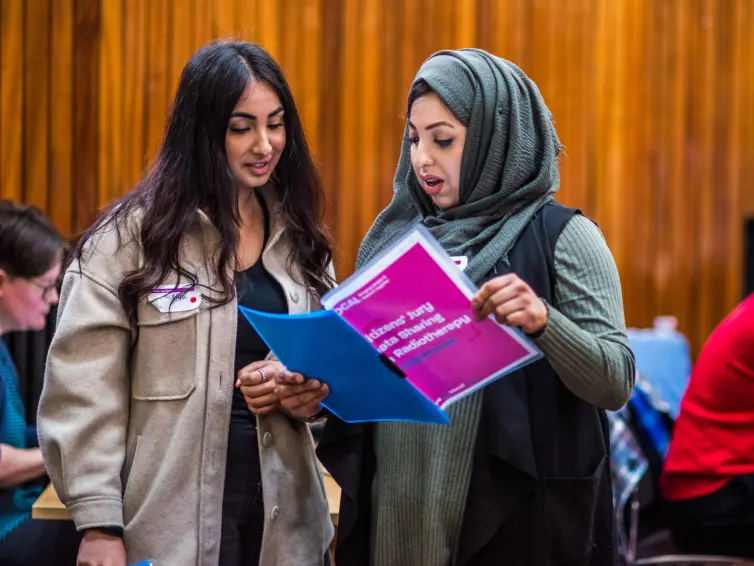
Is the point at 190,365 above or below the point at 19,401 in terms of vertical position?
above

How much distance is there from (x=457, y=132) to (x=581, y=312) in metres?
0.37

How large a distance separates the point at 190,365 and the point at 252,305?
0.57ft

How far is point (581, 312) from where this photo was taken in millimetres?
1541

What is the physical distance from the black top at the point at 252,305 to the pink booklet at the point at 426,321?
47 cm

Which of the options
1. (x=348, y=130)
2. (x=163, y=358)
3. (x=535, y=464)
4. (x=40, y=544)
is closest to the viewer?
(x=535, y=464)

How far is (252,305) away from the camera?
6.19 ft

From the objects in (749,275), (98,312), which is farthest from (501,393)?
(749,275)

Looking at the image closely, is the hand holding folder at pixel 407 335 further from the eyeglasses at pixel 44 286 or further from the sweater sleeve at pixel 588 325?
the eyeglasses at pixel 44 286

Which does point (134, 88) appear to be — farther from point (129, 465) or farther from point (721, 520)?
point (721, 520)

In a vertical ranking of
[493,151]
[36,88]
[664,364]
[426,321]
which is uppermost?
[493,151]

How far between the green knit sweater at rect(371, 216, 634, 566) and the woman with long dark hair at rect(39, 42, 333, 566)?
20cm

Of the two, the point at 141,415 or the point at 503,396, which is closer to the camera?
the point at 503,396

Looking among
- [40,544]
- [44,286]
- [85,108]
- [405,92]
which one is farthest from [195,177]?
[405,92]

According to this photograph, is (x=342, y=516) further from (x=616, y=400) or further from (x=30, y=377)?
(x=30, y=377)
